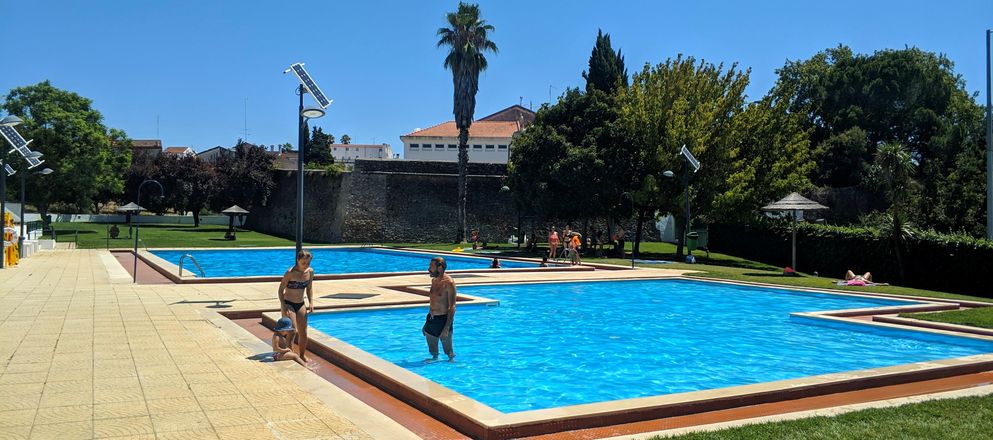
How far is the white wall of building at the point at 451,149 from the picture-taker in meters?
68.9

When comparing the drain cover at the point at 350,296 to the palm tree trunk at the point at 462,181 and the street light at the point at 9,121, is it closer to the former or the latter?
the street light at the point at 9,121

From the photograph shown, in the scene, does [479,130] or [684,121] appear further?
[479,130]

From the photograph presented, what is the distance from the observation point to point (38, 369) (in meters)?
8.02

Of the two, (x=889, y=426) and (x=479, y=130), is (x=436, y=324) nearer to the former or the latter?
(x=889, y=426)

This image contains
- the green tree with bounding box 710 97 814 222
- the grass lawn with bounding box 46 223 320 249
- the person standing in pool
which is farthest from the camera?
the grass lawn with bounding box 46 223 320 249

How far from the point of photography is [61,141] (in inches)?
1877

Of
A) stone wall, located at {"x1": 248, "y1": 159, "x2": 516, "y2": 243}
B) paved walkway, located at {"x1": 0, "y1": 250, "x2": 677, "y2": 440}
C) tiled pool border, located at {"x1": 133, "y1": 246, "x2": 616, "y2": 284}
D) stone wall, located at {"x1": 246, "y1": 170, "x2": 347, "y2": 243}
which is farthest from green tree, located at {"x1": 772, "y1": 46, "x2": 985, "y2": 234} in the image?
paved walkway, located at {"x1": 0, "y1": 250, "x2": 677, "y2": 440}

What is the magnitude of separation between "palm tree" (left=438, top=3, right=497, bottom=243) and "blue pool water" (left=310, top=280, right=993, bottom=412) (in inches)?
1092

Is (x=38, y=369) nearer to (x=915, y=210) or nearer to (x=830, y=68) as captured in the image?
(x=915, y=210)

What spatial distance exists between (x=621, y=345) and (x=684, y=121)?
22749 millimetres

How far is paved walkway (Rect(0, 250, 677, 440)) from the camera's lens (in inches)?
234

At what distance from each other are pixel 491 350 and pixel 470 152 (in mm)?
57983

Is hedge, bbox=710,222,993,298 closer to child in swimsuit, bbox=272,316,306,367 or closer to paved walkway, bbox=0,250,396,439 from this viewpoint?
child in swimsuit, bbox=272,316,306,367

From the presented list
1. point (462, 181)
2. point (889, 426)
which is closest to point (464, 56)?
point (462, 181)
